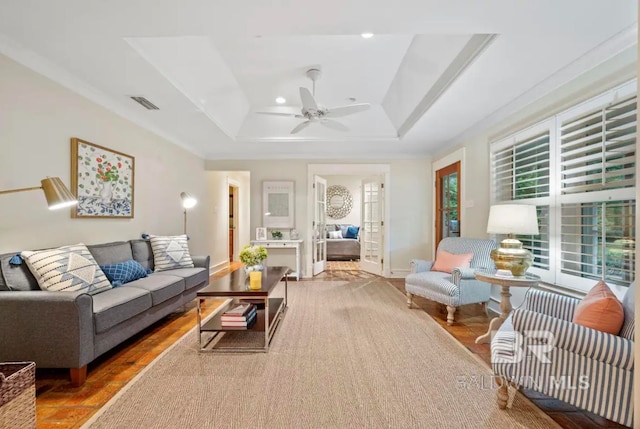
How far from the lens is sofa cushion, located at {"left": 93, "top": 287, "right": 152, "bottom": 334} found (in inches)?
80.5

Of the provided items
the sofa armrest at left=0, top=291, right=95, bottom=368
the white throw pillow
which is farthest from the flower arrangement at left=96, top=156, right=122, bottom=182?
the white throw pillow

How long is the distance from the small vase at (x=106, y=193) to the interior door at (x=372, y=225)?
13.6ft

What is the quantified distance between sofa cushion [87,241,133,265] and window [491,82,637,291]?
401cm

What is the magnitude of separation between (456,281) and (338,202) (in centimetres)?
605

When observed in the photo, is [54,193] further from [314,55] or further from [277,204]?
[277,204]

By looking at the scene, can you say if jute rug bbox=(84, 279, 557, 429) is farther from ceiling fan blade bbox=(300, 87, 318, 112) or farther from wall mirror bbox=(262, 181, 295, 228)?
wall mirror bbox=(262, 181, 295, 228)

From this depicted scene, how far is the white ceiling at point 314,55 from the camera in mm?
1755

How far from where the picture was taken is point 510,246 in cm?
255

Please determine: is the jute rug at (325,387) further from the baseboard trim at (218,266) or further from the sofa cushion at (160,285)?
the baseboard trim at (218,266)

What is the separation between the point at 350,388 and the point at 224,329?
1.13 m

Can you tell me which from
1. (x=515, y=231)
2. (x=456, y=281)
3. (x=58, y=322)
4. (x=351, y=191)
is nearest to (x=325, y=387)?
(x=58, y=322)

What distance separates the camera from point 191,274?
11.0 feet

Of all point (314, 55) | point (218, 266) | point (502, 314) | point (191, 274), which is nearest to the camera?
point (502, 314)

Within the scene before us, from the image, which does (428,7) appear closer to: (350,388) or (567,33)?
(567,33)
